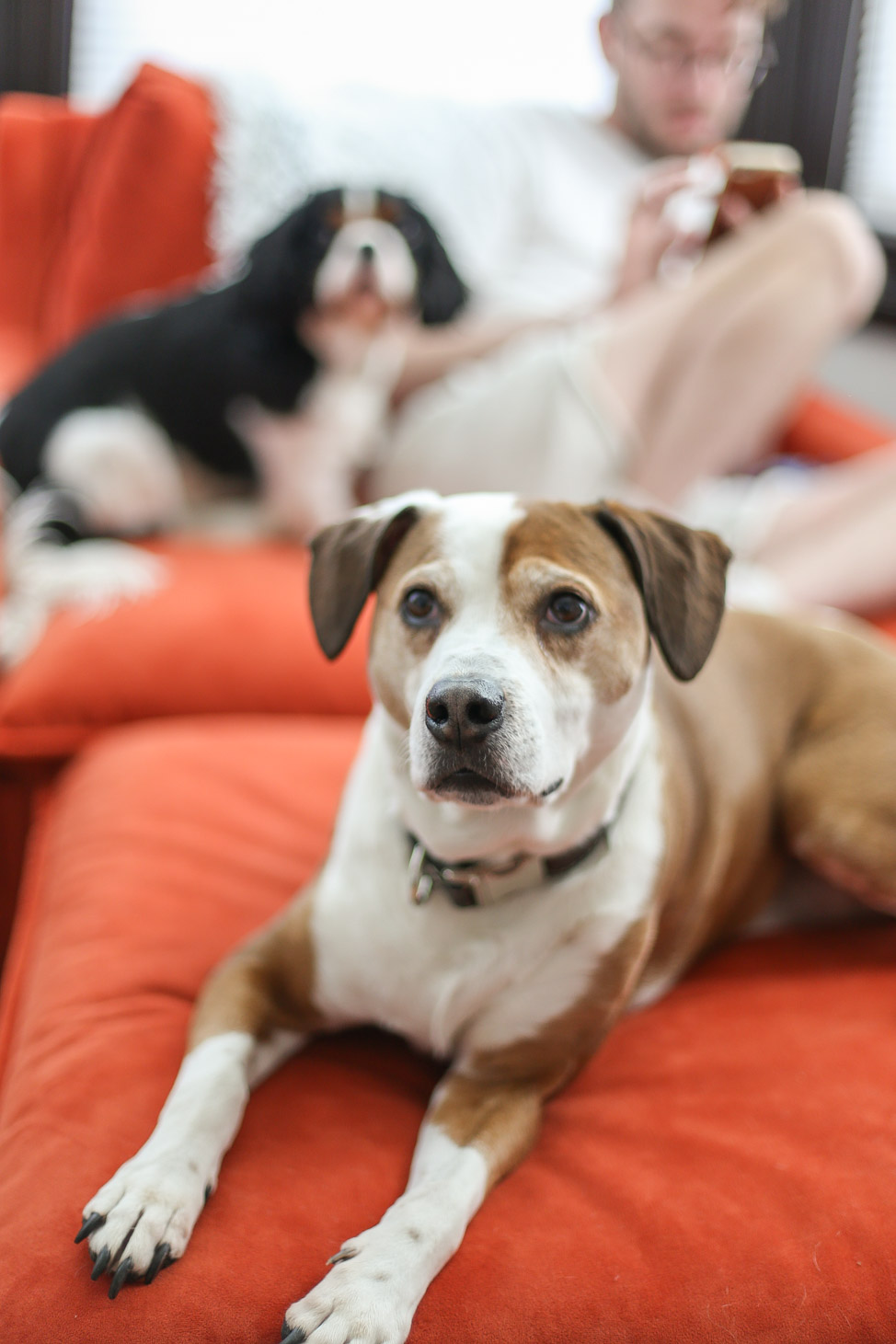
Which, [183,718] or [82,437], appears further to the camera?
[82,437]

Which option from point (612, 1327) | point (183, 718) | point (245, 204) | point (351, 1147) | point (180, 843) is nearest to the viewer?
point (612, 1327)

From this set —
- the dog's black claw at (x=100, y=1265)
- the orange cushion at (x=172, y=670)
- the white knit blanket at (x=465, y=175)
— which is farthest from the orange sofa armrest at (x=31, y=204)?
the dog's black claw at (x=100, y=1265)

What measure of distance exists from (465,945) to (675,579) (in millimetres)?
383

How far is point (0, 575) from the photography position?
Answer: 2.01 meters

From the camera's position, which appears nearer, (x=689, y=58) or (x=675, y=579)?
(x=675, y=579)

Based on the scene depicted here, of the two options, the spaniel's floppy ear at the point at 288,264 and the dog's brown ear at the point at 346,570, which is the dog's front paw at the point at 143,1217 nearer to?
the dog's brown ear at the point at 346,570

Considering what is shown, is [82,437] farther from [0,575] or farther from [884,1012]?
[884,1012]

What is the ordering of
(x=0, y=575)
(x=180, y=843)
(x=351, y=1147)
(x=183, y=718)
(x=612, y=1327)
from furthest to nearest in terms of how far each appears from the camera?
(x=0, y=575) < (x=183, y=718) < (x=180, y=843) < (x=351, y=1147) < (x=612, y=1327)

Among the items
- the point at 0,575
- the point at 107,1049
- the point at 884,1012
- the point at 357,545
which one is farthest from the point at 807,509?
the point at 107,1049

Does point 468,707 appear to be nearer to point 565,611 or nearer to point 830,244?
point 565,611

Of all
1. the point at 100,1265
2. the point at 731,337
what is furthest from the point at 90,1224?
the point at 731,337

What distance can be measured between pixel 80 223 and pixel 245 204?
18.4 inches

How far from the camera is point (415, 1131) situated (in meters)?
0.99

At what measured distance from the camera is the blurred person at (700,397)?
80.8 inches
